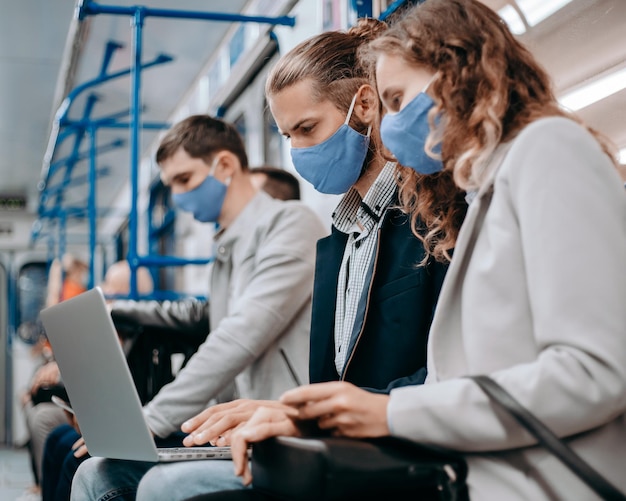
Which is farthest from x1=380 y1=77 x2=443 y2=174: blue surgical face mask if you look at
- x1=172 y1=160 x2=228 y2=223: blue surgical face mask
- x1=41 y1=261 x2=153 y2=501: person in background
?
x1=172 y1=160 x2=228 y2=223: blue surgical face mask

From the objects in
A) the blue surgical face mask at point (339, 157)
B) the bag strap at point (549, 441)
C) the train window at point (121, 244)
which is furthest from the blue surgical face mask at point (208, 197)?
the train window at point (121, 244)

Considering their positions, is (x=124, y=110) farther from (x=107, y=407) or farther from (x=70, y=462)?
(x=107, y=407)

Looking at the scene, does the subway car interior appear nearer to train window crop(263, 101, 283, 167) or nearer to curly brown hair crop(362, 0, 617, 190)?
train window crop(263, 101, 283, 167)

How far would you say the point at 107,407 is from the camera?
1416 mm

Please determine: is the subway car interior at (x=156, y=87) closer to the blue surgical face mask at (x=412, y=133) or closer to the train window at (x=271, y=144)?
the train window at (x=271, y=144)

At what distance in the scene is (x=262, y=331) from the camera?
2076mm

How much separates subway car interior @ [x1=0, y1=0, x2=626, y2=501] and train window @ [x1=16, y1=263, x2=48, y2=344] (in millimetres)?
662

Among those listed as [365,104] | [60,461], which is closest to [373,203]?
[365,104]

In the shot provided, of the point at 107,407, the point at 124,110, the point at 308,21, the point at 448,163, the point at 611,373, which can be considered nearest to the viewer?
the point at 611,373

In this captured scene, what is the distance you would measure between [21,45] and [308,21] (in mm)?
2292

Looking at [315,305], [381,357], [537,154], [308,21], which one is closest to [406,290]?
[381,357]

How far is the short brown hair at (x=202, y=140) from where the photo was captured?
2582 millimetres

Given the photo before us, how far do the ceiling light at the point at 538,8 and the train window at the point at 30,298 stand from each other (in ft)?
30.2

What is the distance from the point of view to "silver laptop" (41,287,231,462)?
131cm
